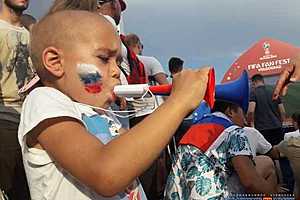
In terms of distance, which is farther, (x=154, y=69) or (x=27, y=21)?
(x=154, y=69)

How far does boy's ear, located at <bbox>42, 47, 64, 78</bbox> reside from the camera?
1321 mm

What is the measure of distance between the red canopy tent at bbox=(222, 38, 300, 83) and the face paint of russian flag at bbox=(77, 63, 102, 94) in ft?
32.6

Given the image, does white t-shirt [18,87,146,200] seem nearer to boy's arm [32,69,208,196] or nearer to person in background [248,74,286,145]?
boy's arm [32,69,208,196]

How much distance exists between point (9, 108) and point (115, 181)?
4.89ft

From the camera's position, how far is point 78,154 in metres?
1.16

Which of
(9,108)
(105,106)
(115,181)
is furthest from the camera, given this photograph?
(9,108)

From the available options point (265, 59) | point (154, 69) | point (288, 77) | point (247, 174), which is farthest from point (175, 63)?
point (265, 59)

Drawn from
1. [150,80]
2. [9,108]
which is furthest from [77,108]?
[150,80]

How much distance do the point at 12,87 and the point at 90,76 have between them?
1.37m

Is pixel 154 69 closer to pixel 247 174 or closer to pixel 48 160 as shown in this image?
pixel 247 174

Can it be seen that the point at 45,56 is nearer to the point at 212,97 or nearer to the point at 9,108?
the point at 212,97

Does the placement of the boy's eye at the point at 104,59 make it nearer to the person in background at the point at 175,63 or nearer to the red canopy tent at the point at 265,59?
the person in background at the point at 175,63

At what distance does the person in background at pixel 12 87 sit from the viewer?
2242 mm

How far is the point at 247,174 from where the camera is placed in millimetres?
3037
